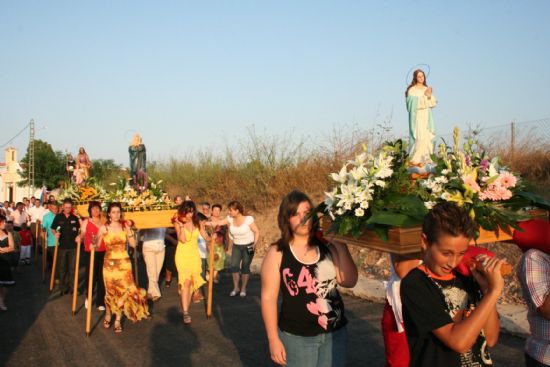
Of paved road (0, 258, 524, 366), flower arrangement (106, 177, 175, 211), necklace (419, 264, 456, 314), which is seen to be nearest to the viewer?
necklace (419, 264, 456, 314)

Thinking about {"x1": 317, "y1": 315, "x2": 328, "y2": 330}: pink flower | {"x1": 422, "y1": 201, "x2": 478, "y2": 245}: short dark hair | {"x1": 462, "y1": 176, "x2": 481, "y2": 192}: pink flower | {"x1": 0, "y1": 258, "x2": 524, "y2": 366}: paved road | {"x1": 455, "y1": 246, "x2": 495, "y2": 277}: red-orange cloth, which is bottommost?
{"x1": 0, "y1": 258, "x2": 524, "y2": 366}: paved road

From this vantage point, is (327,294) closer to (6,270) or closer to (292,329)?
(292,329)

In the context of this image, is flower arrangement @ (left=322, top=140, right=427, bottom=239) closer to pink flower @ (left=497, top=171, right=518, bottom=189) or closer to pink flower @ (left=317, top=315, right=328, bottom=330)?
pink flower @ (left=497, top=171, right=518, bottom=189)

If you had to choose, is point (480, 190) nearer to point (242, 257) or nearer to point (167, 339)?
point (167, 339)


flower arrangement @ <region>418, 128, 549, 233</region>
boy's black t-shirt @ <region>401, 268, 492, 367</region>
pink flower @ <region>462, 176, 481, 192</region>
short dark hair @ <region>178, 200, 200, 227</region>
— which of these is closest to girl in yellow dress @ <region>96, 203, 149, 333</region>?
short dark hair @ <region>178, 200, 200, 227</region>

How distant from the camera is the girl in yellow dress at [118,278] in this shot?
9.34m

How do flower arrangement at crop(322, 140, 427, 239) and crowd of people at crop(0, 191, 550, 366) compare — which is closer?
crowd of people at crop(0, 191, 550, 366)

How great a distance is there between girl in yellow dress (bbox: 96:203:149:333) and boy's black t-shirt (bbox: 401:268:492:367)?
711 cm

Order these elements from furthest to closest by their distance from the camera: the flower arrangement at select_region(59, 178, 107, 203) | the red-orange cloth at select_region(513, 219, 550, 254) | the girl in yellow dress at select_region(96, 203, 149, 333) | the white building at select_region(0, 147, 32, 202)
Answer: the white building at select_region(0, 147, 32, 202) < the flower arrangement at select_region(59, 178, 107, 203) < the girl in yellow dress at select_region(96, 203, 149, 333) < the red-orange cloth at select_region(513, 219, 550, 254)

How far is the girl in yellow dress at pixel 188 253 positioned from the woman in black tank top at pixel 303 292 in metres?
5.59

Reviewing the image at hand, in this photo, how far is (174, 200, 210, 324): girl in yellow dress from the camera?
9.84m

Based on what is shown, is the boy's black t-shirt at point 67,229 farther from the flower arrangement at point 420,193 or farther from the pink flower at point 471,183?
the pink flower at point 471,183

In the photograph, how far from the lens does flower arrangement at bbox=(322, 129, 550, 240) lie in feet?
11.8

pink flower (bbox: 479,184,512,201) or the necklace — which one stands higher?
pink flower (bbox: 479,184,512,201)
